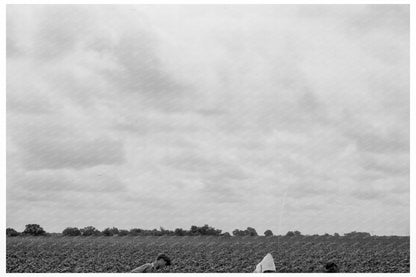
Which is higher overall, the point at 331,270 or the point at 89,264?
the point at 331,270

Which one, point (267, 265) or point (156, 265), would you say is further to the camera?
point (156, 265)

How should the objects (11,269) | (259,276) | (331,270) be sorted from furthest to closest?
(11,269) → (331,270) → (259,276)

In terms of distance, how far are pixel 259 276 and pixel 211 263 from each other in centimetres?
2242

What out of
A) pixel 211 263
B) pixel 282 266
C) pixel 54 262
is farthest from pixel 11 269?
pixel 282 266

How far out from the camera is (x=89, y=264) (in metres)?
27.6

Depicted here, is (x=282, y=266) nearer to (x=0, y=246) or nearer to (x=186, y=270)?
(x=186, y=270)

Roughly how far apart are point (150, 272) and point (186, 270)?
1778cm

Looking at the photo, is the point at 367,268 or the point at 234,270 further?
the point at 367,268

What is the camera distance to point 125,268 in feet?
82.7

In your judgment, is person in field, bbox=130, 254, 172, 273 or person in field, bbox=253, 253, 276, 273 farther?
person in field, bbox=130, 254, 172, 273

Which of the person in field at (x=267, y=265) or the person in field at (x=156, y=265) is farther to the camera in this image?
the person in field at (x=156, y=265)
